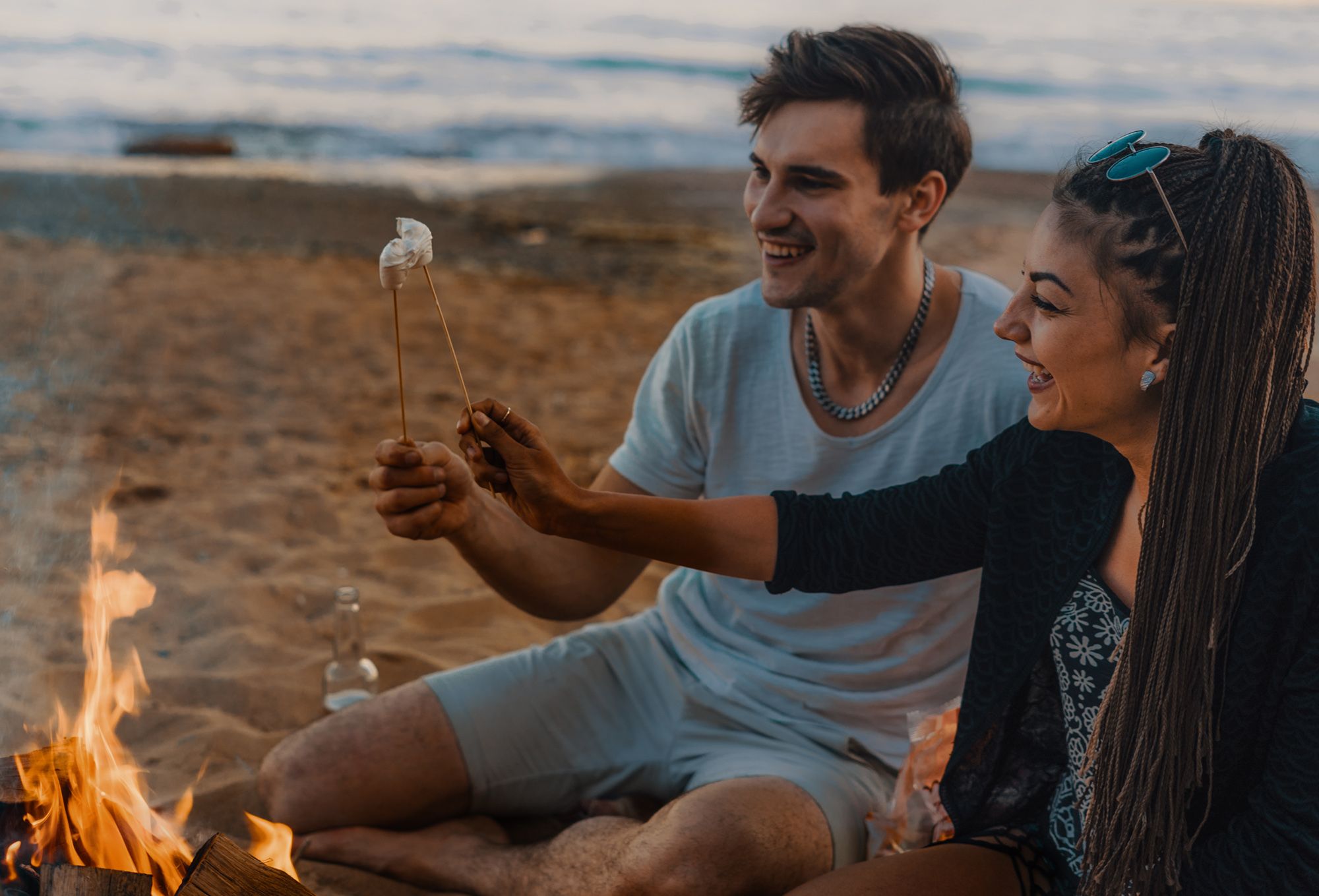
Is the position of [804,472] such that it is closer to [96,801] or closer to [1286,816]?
[1286,816]

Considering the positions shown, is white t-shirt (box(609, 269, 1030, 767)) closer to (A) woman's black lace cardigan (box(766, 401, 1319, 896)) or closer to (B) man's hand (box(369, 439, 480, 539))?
(A) woman's black lace cardigan (box(766, 401, 1319, 896))

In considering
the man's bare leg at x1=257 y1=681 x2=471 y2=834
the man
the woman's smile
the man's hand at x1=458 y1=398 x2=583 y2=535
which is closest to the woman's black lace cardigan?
the woman's smile

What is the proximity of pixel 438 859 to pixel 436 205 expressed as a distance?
9.51m

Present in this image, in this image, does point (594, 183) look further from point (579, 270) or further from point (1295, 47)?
point (1295, 47)

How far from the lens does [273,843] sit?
243cm

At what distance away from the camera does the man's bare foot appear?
249cm

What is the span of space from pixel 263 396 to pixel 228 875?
170 inches

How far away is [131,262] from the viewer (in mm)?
7945

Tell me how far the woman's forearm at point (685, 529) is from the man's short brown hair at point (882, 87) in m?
0.87

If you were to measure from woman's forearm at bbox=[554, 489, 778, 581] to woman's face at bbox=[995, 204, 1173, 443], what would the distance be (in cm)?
59

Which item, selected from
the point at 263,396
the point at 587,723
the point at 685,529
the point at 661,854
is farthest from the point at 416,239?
the point at 263,396

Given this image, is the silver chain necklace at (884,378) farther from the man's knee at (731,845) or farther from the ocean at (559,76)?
the ocean at (559,76)

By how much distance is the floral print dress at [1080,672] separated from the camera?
1.94 m

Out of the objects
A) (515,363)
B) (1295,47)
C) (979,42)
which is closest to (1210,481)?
(515,363)
